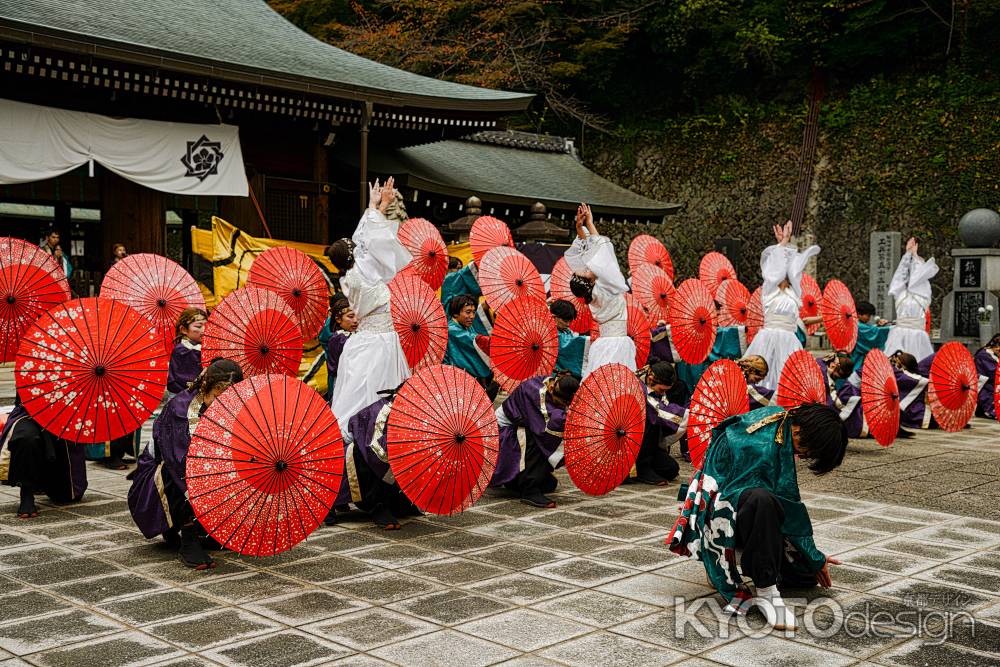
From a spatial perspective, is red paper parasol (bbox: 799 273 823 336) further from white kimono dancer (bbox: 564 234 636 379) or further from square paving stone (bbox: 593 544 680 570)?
square paving stone (bbox: 593 544 680 570)

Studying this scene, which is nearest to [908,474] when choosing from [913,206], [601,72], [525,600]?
[525,600]

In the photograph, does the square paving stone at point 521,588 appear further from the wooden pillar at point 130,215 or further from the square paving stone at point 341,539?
the wooden pillar at point 130,215

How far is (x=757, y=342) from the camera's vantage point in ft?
32.4

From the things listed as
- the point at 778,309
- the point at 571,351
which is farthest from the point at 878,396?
the point at 571,351

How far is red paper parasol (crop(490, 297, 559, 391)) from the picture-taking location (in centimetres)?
737

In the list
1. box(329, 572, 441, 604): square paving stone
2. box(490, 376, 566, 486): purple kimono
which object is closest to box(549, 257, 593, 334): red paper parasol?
box(490, 376, 566, 486): purple kimono

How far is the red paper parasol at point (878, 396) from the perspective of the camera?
815 centimetres

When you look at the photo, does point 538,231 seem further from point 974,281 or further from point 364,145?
point 974,281

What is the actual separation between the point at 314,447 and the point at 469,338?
4763 mm

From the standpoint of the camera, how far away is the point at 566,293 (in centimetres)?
955

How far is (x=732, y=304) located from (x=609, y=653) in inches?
309

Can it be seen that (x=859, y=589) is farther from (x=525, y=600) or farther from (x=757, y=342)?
(x=757, y=342)

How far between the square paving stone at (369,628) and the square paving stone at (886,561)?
7.87ft

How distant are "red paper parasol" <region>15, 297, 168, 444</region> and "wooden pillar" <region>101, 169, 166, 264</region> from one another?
7873 millimetres
